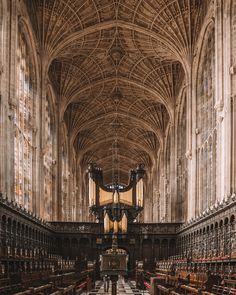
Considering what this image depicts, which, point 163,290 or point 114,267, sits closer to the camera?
point 114,267

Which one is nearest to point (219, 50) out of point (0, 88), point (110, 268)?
point (0, 88)

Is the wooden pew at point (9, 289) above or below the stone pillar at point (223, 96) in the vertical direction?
below

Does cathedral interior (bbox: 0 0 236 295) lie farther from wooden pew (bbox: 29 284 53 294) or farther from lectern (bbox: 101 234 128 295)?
wooden pew (bbox: 29 284 53 294)

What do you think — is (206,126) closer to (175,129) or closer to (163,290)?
(175,129)

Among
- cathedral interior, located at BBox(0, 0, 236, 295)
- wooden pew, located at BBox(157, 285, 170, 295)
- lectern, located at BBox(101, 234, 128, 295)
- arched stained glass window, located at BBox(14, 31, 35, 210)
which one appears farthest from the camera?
arched stained glass window, located at BBox(14, 31, 35, 210)

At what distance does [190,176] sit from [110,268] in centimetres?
2379

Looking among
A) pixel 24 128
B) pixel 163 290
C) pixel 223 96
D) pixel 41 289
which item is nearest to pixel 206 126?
pixel 223 96

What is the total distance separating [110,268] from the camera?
16.6 metres

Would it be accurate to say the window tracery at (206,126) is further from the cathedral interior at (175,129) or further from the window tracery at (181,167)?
the window tracery at (181,167)

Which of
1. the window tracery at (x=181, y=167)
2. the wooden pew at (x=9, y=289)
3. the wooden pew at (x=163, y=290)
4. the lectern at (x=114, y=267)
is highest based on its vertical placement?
the window tracery at (x=181, y=167)

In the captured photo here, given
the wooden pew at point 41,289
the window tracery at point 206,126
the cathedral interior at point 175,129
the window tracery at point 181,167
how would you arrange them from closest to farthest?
the wooden pew at point 41,289
the cathedral interior at point 175,129
the window tracery at point 206,126
the window tracery at point 181,167

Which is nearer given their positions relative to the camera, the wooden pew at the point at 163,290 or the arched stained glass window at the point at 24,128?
the wooden pew at the point at 163,290

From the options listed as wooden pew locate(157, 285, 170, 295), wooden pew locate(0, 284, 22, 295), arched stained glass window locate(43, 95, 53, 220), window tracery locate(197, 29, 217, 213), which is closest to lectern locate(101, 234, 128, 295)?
wooden pew locate(157, 285, 170, 295)

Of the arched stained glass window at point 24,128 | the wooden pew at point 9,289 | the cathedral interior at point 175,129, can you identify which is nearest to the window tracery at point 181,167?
the cathedral interior at point 175,129
